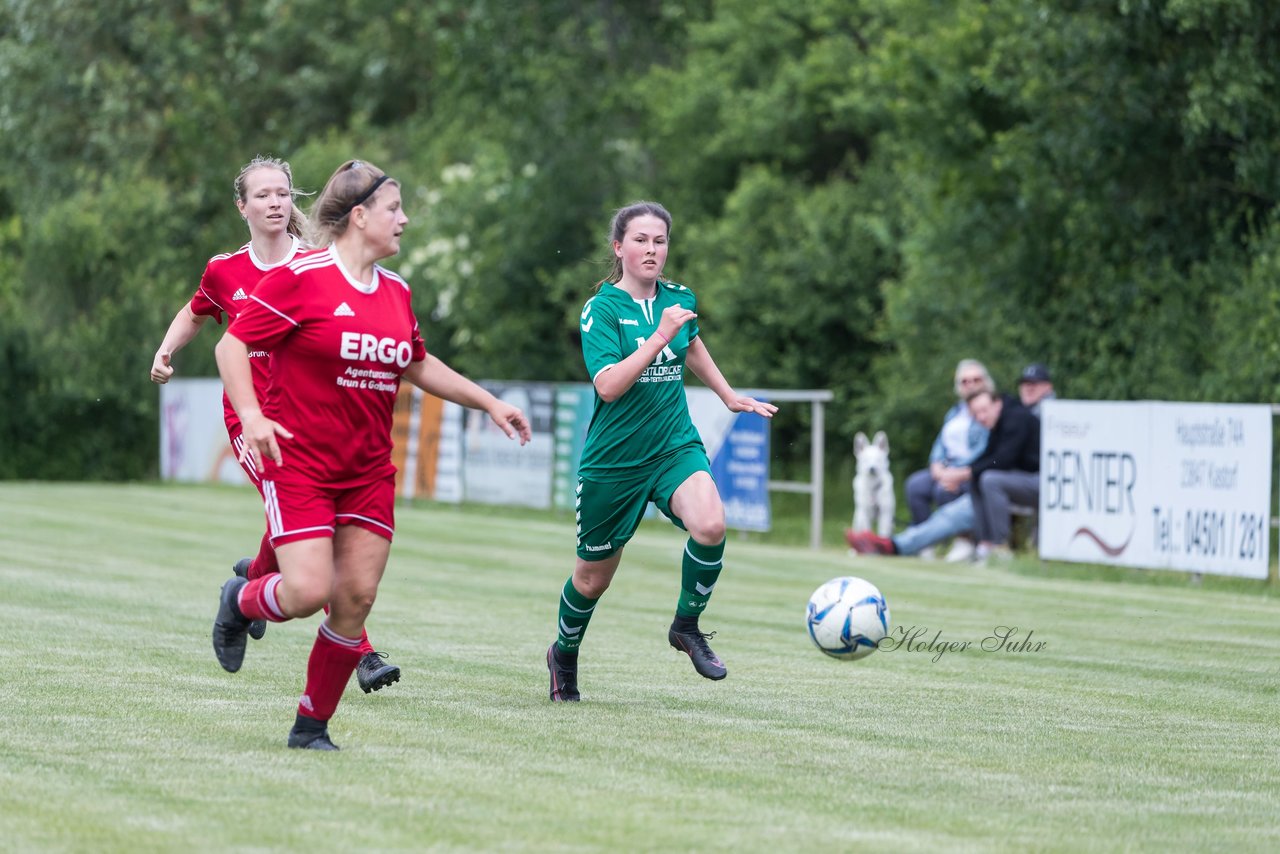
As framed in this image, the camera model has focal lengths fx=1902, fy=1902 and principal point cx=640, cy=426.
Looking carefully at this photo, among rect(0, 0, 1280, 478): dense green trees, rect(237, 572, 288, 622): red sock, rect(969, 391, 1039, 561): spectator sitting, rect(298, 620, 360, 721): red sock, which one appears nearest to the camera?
rect(298, 620, 360, 721): red sock

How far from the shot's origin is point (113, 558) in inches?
649

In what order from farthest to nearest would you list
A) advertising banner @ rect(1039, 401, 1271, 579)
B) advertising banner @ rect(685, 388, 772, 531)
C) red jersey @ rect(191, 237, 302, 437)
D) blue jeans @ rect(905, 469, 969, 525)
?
advertising banner @ rect(685, 388, 772, 531)
blue jeans @ rect(905, 469, 969, 525)
advertising banner @ rect(1039, 401, 1271, 579)
red jersey @ rect(191, 237, 302, 437)

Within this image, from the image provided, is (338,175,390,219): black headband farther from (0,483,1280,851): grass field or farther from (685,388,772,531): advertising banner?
(685,388,772,531): advertising banner

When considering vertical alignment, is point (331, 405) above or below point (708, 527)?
above

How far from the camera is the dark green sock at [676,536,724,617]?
812 cm

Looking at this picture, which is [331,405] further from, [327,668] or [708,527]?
[708,527]

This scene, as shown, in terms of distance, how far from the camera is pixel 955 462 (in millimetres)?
18469

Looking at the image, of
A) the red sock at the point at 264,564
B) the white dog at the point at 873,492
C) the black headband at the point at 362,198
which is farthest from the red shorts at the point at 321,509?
the white dog at the point at 873,492

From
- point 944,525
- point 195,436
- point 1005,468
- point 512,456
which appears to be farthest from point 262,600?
point 195,436

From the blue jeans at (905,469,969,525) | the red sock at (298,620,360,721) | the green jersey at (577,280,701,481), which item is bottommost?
the red sock at (298,620,360,721)

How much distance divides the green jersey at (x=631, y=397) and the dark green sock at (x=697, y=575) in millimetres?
457

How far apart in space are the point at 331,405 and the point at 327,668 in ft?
2.96

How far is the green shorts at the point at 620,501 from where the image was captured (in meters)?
7.97

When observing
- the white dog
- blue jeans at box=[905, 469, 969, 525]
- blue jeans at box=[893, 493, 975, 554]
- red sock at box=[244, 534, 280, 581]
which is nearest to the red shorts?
red sock at box=[244, 534, 280, 581]
